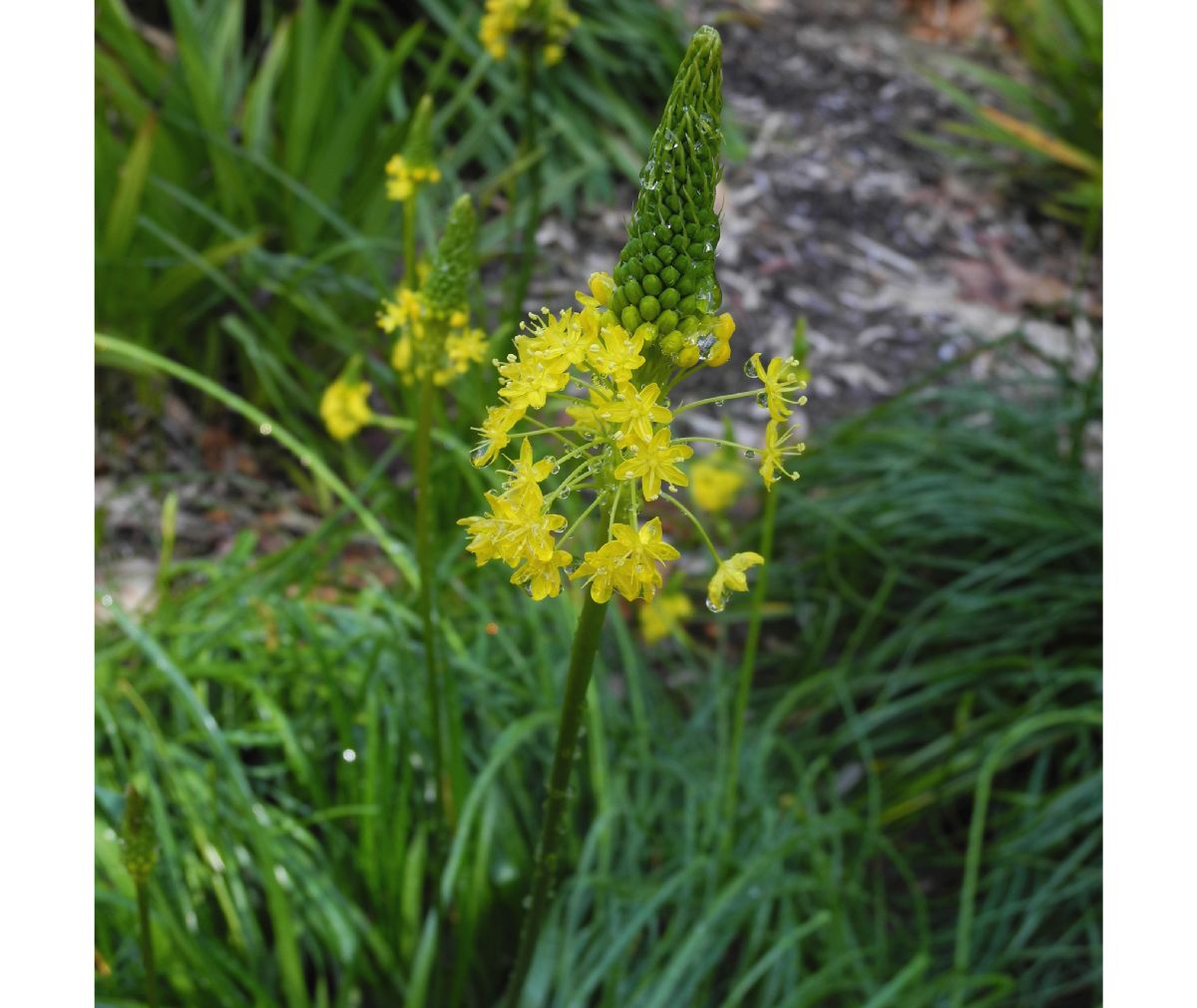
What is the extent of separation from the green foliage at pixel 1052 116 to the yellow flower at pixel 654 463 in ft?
16.7

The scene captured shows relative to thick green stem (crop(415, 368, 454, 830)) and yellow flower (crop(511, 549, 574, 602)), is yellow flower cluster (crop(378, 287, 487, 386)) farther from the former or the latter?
yellow flower (crop(511, 549, 574, 602))

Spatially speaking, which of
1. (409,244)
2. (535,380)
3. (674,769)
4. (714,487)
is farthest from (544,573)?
(714,487)

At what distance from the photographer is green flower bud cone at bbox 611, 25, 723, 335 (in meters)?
1.11

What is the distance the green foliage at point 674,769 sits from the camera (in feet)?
7.48

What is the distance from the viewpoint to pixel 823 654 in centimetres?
365

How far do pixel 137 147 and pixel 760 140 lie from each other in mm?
3498

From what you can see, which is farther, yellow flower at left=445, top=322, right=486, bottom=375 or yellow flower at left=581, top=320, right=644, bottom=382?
yellow flower at left=445, top=322, right=486, bottom=375

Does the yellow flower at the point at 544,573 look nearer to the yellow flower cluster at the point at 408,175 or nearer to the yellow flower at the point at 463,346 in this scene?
the yellow flower at the point at 463,346

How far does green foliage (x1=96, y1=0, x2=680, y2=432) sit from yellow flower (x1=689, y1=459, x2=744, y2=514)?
919 mm

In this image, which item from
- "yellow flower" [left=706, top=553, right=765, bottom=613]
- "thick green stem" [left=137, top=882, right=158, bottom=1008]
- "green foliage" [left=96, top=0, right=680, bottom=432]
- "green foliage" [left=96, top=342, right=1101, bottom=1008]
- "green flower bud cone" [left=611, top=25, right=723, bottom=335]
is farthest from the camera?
"green foliage" [left=96, top=0, right=680, bottom=432]

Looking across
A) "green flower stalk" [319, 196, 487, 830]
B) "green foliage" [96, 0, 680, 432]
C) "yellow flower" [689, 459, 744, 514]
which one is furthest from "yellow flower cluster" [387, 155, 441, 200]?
"yellow flower" [689, 459, 744, 514]

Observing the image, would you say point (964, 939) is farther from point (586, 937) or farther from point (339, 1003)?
point (339, 1003)

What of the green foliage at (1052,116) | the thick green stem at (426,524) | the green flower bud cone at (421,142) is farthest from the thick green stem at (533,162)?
the green foliage at (1052,116)

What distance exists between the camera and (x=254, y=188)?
3938mm
